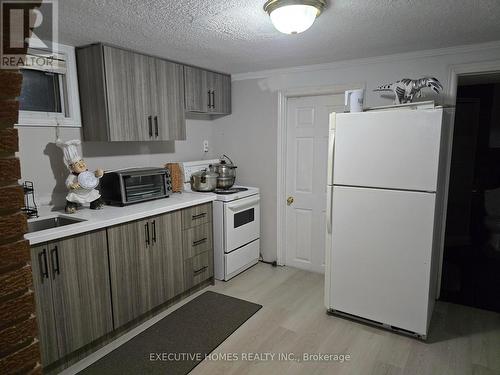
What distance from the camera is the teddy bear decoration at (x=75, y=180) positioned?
2398 mm

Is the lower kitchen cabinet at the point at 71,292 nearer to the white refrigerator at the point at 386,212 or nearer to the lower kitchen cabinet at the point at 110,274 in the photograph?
the lower kitchen cabinet at the point at 110,274

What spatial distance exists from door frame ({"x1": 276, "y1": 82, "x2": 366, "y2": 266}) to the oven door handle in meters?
0.27

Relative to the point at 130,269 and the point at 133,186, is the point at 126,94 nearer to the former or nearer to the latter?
the point at 133,186

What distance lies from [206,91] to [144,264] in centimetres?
190

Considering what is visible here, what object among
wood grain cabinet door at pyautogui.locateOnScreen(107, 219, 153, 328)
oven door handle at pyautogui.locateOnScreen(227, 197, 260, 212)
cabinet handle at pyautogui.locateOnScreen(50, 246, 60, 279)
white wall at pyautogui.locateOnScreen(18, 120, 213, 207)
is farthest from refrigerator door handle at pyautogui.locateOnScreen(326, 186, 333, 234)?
cabinet handle at pyautogui.locateOnScreen(50, 246, 60, 279)

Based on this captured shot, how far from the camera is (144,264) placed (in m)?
2.51

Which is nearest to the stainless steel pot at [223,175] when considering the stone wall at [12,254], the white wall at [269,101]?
the white wall at [269,101]

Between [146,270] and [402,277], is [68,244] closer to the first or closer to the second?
[146,270]

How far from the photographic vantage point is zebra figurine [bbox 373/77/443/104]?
2.47 metres

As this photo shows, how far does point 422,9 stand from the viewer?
1848 mm

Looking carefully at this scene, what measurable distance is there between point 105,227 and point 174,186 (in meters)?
1.15

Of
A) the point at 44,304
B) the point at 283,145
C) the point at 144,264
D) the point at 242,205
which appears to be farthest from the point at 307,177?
the point at 44,304

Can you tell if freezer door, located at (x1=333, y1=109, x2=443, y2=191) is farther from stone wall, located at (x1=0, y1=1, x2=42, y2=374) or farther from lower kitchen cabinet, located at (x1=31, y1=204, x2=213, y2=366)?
stone wall, located at (x1=0, y1=1, x2=42, y2=374)

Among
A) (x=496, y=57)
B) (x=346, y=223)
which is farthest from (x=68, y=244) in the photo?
(x=496, y=57)
